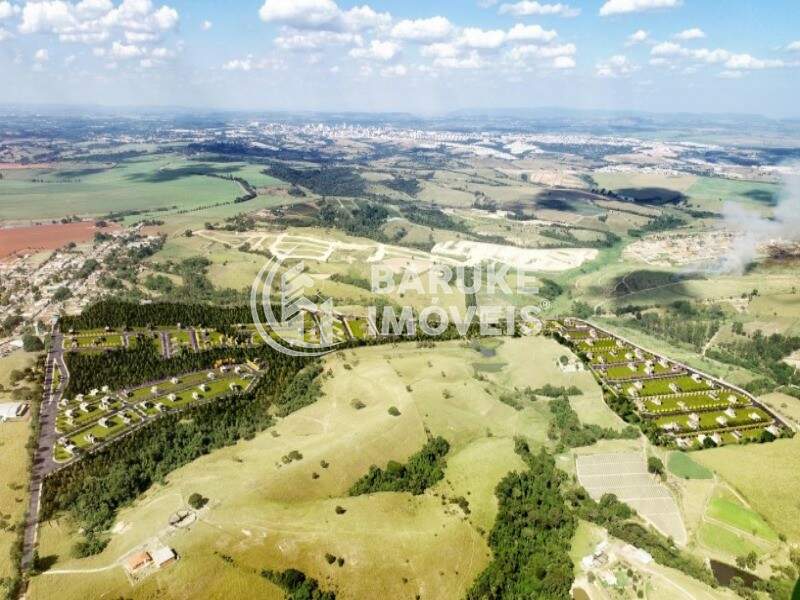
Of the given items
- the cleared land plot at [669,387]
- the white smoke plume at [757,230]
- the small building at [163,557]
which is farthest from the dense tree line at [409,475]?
the white smoke plume at [757,230]

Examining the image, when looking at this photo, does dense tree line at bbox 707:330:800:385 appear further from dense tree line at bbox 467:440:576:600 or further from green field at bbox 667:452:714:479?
dense tree line at bbox 467:440:576:600

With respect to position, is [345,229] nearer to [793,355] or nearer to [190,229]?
[190,229]

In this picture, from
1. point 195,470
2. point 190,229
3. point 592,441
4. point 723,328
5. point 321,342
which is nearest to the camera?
point 195,470

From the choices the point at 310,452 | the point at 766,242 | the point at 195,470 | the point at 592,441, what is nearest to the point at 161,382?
the point at 195,470

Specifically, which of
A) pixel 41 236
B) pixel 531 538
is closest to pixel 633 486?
pixel 531 538

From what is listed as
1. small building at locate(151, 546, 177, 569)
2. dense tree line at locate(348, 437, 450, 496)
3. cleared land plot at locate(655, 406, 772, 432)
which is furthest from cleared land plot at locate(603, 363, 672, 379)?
small building at locate(151, 546, 177, 569)

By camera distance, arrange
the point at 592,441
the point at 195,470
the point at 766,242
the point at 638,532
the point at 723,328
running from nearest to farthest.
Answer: the point at 638,532, the point at 195,470, the point at 592,441, the point at 723,328, the point at 766,242
